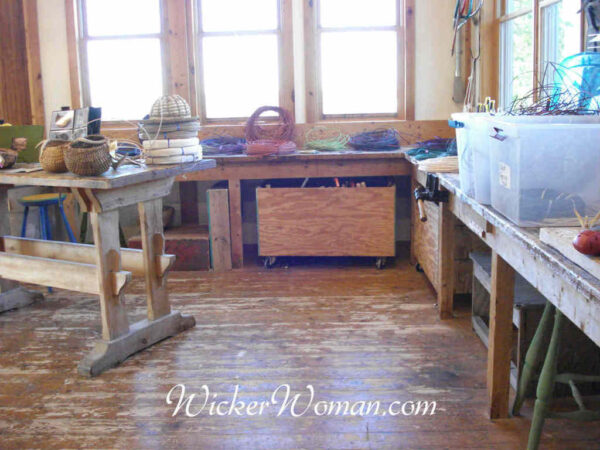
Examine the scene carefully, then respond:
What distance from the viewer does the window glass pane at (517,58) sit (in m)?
4.44

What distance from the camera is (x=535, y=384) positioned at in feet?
9.50

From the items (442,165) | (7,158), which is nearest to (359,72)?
(442,165)

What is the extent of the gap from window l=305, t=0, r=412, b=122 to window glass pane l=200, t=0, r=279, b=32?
358 millimetres

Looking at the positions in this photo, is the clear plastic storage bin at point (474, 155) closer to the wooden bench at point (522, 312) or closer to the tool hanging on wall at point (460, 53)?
the wooden bench at point (522, 312)

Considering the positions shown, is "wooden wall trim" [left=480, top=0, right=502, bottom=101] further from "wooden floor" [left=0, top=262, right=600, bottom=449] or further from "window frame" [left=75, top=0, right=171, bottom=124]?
"window frame" [left=75, top=0, right=171, bottom=124]

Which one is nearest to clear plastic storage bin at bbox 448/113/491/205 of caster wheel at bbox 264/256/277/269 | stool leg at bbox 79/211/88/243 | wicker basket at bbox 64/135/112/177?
wicker basket at bbox 64/135/112/177

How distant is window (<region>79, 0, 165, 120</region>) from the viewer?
598 centimetres

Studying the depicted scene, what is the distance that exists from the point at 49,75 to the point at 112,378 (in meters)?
3.70

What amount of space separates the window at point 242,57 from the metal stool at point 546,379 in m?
3.80

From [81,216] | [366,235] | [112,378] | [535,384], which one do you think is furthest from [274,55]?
[535,384]

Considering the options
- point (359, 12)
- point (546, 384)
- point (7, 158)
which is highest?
point (359, 12)

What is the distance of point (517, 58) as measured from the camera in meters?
4.71

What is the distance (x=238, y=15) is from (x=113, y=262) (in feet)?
10.5

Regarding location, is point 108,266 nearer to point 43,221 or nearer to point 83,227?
point 43,221
